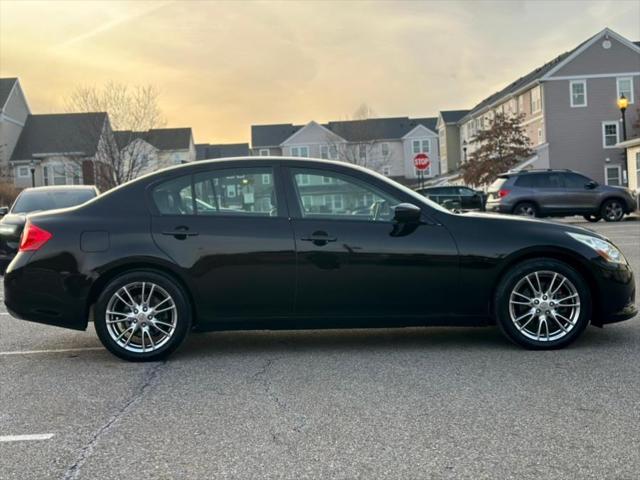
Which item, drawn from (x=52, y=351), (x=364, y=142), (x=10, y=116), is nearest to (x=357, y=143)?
(x=364, y=142)

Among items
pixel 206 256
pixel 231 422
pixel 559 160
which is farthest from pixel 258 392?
pixel 559 160

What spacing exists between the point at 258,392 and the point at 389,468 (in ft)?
4.95

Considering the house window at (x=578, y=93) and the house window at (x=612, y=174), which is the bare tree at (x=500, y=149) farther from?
the house window at (x=612, y=174)

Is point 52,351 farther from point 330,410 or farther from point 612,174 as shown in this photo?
point 612,174

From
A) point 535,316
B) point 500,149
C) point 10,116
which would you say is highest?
point 10,116

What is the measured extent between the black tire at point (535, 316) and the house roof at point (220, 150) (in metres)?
91.5

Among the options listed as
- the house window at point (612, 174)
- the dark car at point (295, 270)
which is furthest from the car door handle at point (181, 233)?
the house window at point (612, 174)

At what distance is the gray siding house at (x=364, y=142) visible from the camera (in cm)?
6431

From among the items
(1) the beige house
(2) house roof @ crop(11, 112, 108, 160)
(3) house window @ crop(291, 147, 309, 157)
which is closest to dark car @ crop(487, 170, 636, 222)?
(2) house roof @ crop(11, 112, 108, 160)

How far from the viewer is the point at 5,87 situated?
181 ft

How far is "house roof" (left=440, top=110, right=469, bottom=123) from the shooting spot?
228ft

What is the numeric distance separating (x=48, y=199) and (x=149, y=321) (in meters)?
7.52

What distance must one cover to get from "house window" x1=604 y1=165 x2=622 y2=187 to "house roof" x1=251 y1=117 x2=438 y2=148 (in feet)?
82.4

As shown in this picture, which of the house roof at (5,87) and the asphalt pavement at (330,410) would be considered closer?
the asphalt pavement at (330,410)
